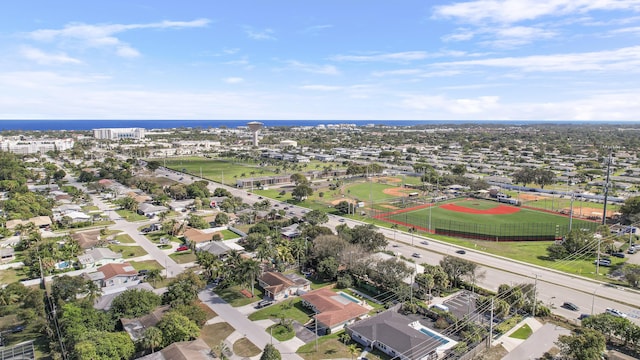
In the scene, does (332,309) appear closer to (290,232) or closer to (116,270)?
(290,232)

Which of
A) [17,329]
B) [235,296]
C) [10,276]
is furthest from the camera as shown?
[10,276]

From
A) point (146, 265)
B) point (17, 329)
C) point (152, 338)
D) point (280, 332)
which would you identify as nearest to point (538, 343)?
point (280, 332)

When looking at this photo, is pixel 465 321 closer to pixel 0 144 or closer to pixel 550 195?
pixel 550 195

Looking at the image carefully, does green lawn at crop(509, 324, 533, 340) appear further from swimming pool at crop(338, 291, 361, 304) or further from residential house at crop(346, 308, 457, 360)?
swimming pool at crop(338, 291, 361, 304)

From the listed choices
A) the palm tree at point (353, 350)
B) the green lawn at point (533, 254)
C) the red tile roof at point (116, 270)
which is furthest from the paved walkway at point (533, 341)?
the red tile roof at point (116, 270)

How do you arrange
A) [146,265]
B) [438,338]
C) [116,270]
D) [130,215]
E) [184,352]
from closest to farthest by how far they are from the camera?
[184,352] < [438,338] < [116,270] < [146,265] < [130,215]

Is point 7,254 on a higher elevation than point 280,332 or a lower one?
higher

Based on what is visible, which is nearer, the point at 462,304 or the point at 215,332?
the point at 215,332
